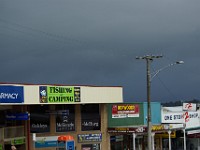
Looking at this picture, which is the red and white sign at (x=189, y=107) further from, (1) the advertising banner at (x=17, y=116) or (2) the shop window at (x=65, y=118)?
(1) the advertising banner at (x=17, y=116)

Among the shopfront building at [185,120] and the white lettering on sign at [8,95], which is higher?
the white lettering on sign at [8,95]

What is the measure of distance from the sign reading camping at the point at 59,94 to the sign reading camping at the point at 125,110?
21.8 feet

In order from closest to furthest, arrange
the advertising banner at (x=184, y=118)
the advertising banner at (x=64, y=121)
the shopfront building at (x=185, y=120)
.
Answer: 1. the advertising banner at (x=64, y=121)
2. the advertising banner at (x=184, y=118)
3. the shopfront building at (x=185, y=120)

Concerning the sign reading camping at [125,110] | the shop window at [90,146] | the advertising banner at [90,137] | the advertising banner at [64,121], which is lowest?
the shop window at [90,146]

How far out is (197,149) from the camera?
209ft

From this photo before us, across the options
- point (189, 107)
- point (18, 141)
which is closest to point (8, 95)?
point (18, 141)

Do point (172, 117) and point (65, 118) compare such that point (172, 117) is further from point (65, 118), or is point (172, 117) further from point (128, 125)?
point (65, 118)

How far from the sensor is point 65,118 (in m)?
46.2

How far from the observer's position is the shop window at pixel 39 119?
43.7 meters

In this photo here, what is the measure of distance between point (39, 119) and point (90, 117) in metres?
6.04

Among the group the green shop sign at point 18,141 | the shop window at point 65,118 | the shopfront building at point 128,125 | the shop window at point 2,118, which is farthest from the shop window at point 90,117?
the shop window at point 2,118

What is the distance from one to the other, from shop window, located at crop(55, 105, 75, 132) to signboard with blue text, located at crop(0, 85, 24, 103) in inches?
271

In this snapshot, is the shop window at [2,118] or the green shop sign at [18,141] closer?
the shop window at [2,118]

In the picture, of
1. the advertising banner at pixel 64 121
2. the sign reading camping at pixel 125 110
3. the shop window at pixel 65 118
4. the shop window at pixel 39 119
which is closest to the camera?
the shop window at pixel 39 119
